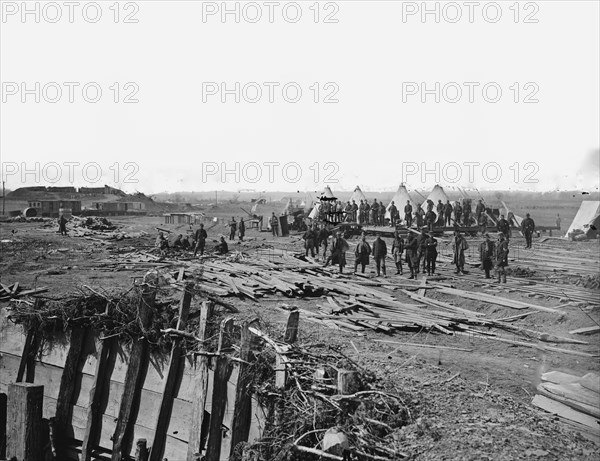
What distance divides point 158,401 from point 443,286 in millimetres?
10634

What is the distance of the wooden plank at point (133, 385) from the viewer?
8.58m

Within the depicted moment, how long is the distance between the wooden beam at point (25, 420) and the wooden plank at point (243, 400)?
3.39 meters

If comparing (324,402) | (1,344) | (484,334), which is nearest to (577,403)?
(324,402)

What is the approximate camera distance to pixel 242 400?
7051 millimetres

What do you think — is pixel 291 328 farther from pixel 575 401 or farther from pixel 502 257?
pixel 502 257

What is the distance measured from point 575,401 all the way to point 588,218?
960 inches

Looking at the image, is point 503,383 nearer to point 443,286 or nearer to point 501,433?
point 501,433

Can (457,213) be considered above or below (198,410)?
above

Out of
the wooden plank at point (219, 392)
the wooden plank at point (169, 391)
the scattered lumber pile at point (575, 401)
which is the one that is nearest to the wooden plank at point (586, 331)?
the scattered lumber pile at point (575, 401)

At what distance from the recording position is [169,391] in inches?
325

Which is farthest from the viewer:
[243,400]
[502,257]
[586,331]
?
[502,257]

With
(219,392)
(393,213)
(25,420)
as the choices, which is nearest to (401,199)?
(393,213)

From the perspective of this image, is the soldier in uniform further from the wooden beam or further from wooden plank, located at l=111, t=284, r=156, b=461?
the wooden beam

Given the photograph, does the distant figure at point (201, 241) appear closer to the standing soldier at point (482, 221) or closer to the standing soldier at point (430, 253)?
the standing soldier at point (430, 253)
